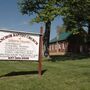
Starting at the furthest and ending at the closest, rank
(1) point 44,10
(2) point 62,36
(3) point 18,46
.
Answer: (2) point 62,36
(1) point 44,10
(3) point 18,46

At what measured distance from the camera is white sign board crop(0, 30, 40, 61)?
1531cm

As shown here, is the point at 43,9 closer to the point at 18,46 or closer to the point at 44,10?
the point at 44,10

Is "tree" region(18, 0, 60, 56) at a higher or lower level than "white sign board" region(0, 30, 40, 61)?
higher

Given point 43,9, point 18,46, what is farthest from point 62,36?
point 18,46

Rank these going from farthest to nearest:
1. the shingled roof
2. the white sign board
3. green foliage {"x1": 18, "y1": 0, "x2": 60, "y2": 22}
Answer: the shingled roof → green foliage {"x1": 18, "y1": 0, "x2": 60, "y2": 22} → the white sign board

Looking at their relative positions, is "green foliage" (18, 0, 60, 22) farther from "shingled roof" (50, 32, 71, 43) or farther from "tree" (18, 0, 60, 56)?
"shingled roof" (50, 32, 71, 43)

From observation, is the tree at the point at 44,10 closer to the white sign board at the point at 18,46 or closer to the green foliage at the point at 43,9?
the green foliage at the point at 43,9

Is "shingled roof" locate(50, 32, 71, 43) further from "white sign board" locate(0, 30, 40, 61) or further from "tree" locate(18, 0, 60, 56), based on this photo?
"white sign board" locate(0, 30, 40, 61)

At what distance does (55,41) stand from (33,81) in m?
80.2

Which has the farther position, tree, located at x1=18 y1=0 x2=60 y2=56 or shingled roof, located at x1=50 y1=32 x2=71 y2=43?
shingled roof, located at x1=50 y1=32 x2=71 y2=43

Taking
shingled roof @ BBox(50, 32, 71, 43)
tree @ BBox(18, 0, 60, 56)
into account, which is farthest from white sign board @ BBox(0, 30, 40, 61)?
shingled roof @ BBox(50, 32, 71, 43)

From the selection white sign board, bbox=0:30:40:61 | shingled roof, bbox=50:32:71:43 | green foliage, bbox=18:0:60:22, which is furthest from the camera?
shingled roof, bbox=50:32:71:43

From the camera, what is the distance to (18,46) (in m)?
15.7

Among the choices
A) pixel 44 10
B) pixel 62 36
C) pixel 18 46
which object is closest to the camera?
pixel 18 46
